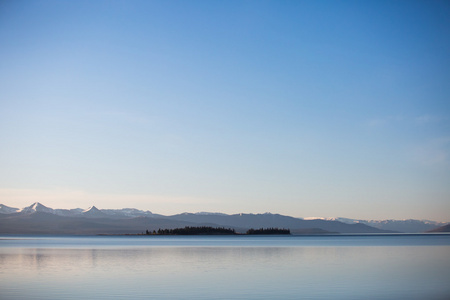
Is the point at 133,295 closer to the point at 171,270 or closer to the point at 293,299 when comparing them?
the point at 293,299

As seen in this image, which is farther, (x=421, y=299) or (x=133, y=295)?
(x=133, y=295)

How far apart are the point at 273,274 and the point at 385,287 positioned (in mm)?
9407

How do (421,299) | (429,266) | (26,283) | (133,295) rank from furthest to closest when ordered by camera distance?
(429,266), (26,283), (133,295), (421,299)

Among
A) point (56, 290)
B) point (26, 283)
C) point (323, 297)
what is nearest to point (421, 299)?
point (323, 297)

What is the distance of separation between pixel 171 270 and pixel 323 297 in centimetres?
1736

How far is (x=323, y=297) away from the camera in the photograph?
2489cm

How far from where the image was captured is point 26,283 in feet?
101

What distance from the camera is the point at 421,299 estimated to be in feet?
77.8

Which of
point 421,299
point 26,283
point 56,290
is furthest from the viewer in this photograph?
point 26,283

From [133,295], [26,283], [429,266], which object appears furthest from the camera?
[429,266]

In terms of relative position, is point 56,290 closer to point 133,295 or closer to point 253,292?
point 133,295

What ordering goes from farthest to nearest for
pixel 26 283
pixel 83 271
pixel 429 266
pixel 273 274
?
pixel 429 266 < pixel 83 271 < pixel 273 274 < pixel 26 283

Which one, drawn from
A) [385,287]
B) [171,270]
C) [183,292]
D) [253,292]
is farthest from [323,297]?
[171,270]

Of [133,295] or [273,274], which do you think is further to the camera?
[273,274]
